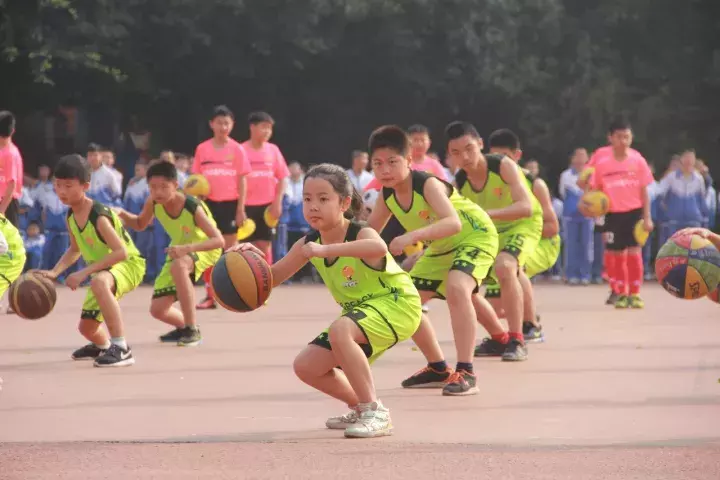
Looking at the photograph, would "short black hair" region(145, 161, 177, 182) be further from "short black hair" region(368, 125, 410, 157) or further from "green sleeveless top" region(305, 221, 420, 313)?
"green sleeveless top" region(305, 221, 420, 313)

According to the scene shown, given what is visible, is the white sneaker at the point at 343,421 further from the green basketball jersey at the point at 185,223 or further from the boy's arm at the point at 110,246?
the green basketball jersey at the point at 185,223

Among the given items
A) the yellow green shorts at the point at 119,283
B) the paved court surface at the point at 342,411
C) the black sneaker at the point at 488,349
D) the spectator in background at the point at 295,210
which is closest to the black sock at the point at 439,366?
the paved court surface at the point at 342,411

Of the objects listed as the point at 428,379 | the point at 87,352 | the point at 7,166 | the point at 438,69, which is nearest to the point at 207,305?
the point at 7,166

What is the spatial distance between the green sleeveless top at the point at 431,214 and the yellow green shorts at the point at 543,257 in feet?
9.29

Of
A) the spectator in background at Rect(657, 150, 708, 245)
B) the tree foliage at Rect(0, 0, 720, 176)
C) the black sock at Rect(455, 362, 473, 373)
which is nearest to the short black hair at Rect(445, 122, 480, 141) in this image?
the black sock at Rect(455, 362, 473, 373)

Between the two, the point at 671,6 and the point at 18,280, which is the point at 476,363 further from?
the point at 671,6

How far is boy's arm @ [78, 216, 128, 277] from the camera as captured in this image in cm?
1198

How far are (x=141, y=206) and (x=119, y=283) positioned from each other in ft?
39.7

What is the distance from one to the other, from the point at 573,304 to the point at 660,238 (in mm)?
5578

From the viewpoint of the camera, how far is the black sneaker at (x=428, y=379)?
10.5 metres

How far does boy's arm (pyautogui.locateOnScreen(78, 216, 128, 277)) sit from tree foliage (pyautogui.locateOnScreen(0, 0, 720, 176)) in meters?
16.4

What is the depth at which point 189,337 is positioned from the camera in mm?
13828

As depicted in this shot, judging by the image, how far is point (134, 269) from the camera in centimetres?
1259

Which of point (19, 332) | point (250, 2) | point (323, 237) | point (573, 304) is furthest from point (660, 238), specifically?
point (323, 237)
